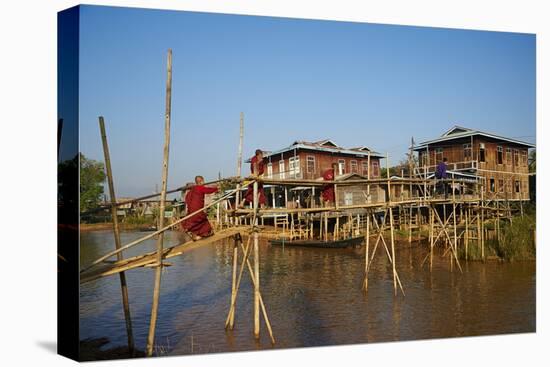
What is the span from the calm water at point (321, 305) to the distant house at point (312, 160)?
19.6ft

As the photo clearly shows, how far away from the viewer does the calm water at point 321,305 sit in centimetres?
787

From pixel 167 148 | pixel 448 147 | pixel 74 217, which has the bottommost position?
pixel 74 217

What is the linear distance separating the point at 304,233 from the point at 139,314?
13503 millimetres

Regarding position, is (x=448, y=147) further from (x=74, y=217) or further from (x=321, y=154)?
(x=74, y=217)

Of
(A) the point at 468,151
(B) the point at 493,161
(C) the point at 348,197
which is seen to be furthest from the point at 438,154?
(C) the point at 348,197

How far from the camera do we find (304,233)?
22281mm

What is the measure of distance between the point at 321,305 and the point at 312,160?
1127cm

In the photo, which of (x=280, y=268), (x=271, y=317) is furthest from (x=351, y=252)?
(x=271, y=317)

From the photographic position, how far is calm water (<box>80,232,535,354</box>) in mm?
7871

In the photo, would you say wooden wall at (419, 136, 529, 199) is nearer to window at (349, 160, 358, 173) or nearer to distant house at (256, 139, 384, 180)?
distant house at (256, 139, 384, 180)

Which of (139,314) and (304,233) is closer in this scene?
(139,314)

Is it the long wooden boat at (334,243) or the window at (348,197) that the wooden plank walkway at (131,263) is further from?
the window at (348,197)

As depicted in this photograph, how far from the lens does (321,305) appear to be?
10.0 m

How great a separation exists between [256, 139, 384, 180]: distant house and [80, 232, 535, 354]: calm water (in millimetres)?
5975
